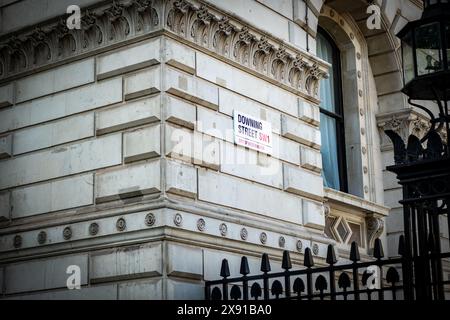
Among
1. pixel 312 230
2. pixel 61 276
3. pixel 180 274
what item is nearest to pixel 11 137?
pixel 61 276

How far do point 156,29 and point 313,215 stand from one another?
4071 mm

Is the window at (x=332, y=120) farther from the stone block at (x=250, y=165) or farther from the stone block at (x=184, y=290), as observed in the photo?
the stone block at (x=184, y=290)

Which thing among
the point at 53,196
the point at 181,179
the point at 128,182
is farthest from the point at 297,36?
the point at 53,196

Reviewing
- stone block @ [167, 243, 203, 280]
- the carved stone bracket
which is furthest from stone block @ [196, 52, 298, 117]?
the carved stone bracket

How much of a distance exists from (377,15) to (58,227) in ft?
27.7

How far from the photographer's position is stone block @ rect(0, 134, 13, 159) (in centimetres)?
1480

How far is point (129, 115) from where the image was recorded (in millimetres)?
13477

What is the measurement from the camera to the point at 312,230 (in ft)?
51.0

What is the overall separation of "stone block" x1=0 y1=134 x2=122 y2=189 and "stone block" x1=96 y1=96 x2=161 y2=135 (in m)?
0.15

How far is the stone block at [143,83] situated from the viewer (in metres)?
13.3

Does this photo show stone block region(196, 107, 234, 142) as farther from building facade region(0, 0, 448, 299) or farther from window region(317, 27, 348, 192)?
window region(317, 27, 348, 192)

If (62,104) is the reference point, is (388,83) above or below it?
above

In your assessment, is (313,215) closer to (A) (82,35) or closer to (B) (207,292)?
(B) (207,292)
